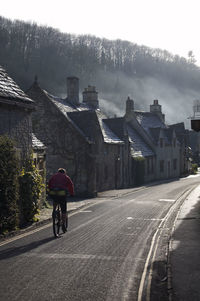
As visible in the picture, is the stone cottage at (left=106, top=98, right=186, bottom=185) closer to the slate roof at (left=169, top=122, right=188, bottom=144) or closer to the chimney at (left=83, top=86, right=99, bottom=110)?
the slate roof at (left=169, top=122, right=188, bottom=144)

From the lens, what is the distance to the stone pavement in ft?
21.1

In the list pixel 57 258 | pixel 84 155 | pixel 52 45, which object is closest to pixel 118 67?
pixel 52 45

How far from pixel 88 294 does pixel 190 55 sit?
422 ft

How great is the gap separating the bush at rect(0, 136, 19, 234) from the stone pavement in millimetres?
5098

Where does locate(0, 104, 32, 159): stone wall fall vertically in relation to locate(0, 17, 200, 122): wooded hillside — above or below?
below

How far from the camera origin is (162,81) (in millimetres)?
114125

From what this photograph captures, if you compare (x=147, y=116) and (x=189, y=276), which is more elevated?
(x=147, y=116)

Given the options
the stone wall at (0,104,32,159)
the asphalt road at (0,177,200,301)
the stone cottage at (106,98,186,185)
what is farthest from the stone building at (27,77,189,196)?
the asphalt road at (0,177,200,301)

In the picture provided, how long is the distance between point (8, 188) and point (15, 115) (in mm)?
3639

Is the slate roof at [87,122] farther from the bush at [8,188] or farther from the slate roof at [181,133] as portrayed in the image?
the slate roof at [181,133]

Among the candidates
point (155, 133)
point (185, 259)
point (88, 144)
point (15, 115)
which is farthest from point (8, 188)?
point (155, 133)

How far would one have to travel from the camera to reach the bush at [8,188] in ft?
35.5

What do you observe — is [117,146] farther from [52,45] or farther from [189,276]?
[52,45]

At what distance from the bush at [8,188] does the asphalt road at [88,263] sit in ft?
2.22
